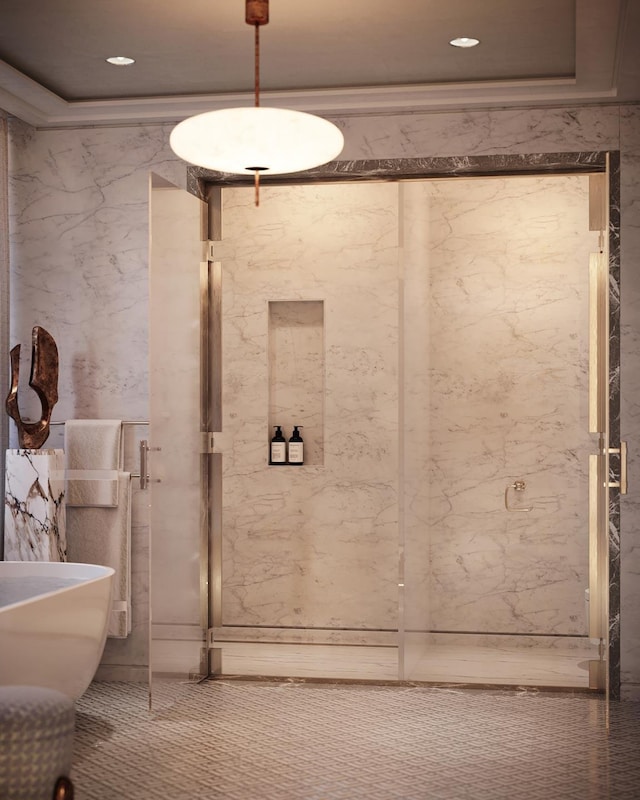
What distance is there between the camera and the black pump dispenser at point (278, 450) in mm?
5609

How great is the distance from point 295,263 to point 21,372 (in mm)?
1672

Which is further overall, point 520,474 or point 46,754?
point 520,474

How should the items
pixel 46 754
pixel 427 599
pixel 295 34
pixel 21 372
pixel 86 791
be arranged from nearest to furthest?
pixel 46 754, pixel 86 791, pixel 295 34, pixel 21 372, pixel 427 599

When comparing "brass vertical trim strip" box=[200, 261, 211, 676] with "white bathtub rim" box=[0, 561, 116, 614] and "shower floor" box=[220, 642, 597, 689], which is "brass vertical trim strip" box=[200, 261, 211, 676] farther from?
"white bathtub rim" box=[0, 561, 116, 614]

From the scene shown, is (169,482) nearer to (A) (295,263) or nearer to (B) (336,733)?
(B) (336,733)

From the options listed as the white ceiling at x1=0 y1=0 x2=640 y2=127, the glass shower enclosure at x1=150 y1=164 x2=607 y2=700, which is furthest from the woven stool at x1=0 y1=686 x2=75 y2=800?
the glass shower enclosure at x1=150 y1=164 x2=607 y2=700

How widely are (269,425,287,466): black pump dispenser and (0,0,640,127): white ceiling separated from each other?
6.31 feet

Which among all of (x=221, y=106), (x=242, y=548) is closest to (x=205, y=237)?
(x=221, y=106)

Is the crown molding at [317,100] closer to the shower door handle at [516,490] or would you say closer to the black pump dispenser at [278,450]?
the black pump dispenser at [278,450]

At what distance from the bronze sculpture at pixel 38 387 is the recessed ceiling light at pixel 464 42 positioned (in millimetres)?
2229

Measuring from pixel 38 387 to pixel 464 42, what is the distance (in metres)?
2.41

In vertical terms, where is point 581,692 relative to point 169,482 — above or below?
below

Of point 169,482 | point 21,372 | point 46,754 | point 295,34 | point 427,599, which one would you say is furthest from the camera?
point 427,599

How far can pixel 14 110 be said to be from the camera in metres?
4.56
